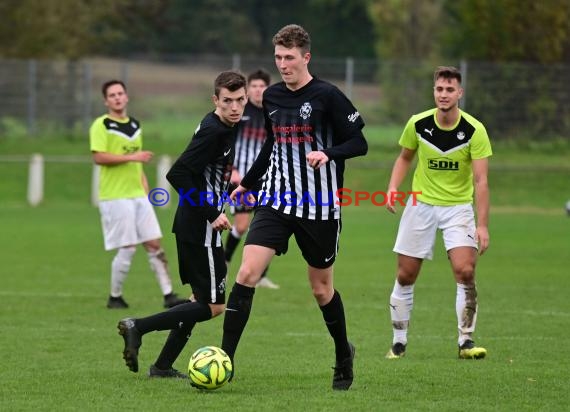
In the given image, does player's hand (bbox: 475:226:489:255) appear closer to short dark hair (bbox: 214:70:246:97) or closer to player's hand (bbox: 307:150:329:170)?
player's hand (bbox: 307:150:329:170)

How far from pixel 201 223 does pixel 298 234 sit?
2.39 feet

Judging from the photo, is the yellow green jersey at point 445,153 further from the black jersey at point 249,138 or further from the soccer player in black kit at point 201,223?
the black jersey at point 249,138

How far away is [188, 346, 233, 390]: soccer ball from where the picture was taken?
7.34 metres

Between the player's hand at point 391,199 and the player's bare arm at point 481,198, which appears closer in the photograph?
the player's bare arm at point 481,198

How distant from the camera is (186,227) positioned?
8.02m

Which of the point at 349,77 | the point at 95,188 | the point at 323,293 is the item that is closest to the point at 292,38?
the point at 323,293

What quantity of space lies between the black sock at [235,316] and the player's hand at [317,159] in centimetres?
90

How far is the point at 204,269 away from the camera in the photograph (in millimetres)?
8000

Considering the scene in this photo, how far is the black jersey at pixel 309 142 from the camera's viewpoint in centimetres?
757

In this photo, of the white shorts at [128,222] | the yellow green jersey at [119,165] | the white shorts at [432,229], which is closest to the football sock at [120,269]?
the white shorts at [128,222]

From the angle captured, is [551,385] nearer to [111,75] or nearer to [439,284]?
[439,284]

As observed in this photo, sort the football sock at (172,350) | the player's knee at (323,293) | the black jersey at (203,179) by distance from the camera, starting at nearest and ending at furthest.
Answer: the player's knee at (323,293), the black jersey at (203,179), the football sock at (172,350)

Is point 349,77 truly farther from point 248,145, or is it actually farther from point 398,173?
point 398,173

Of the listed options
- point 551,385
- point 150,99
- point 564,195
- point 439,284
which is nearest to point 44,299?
point 439,284
